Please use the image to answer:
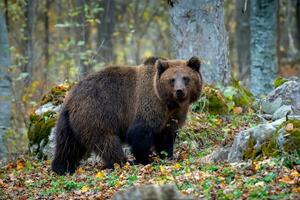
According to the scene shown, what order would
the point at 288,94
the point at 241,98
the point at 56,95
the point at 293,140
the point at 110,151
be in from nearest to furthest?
the point at 293,140 < the point at 110,151 < the point at 288,94 < the point at 56,95 < the point at 241,98

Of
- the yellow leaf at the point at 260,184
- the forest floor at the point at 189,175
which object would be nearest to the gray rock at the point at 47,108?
the forest floor at the point at 189,175

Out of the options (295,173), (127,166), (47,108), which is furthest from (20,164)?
(295,173)

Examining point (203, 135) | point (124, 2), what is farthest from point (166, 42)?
point (203, 135)

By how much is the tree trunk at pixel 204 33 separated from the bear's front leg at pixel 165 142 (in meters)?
3.48

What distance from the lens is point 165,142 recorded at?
11.1m

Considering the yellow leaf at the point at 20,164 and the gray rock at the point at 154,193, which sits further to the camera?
the yellow leaf at the point at 20,164

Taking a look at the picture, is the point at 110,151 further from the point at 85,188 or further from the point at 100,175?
the point at 85,188

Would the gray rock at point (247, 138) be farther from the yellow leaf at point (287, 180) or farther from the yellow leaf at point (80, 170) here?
Answer: the yellow leaf at point (80, 170)

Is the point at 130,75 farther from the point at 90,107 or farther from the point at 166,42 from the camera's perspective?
the point at 166,42

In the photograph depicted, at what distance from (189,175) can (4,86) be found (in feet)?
23.2

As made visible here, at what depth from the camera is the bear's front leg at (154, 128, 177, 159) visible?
36.3ft

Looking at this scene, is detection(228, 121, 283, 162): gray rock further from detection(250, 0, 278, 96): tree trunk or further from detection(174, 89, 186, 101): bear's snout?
detection(250, 0, 278, 96): tree trunk

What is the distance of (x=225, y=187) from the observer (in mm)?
7934

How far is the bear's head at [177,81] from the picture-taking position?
1076 centimetres
